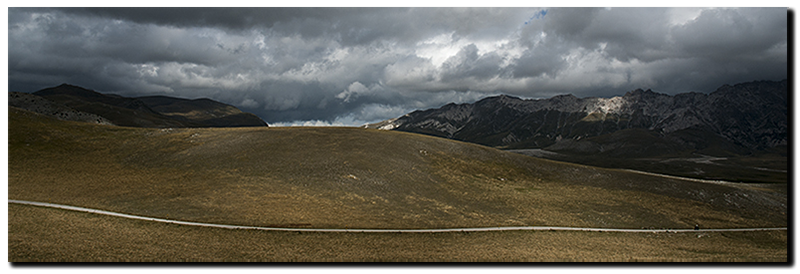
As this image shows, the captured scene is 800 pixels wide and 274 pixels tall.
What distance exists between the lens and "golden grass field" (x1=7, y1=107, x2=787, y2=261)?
35.1m

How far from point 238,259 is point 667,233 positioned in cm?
5491

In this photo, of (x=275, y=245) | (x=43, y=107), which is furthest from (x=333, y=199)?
(x=43, y=107)

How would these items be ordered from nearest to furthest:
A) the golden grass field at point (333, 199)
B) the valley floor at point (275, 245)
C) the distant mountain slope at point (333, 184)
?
the valley floor at point (275, 245) < the golden grass field at point (333, 199) < the distant mountain slope at point (333, 184)

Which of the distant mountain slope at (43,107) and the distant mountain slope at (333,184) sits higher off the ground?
the distant mountain slope at (43,107)

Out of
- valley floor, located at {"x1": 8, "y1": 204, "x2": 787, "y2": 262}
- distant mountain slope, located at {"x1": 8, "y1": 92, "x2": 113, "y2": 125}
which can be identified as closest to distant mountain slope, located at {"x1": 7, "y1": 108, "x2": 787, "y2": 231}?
valley floor, located at {"x1": 8, "y1": 204, "x2": 787, "y2": 262}

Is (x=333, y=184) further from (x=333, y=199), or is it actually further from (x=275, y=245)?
(x=275, y=245)

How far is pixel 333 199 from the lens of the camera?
55812mm

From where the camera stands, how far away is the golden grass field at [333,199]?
3512cm

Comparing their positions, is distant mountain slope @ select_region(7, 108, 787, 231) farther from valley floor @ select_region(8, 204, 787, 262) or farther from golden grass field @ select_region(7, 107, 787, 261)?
valley floor @ select_region(8, 204, 787, 262)

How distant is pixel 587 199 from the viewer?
70938 millimetres

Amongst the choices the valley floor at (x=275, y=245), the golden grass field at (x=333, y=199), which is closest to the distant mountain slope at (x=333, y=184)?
the golden grass field at (x=333, y=199)

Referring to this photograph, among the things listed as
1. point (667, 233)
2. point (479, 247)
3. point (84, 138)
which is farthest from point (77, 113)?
point (667, 233)

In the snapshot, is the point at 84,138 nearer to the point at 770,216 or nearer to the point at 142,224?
the point at 142,224

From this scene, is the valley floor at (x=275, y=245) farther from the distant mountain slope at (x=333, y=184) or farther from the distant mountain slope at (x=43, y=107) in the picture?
the distant mountain slope at (x=43, y=107)
